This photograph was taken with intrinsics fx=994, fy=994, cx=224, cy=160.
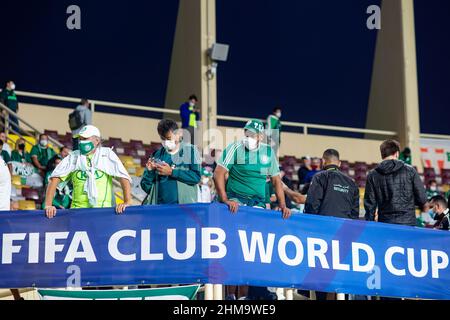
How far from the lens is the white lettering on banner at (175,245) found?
8.79 meters

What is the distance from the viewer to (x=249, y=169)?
30.6 ft

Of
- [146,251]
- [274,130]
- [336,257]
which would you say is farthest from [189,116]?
[146,251]

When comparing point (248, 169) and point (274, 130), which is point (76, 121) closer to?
point (274, 130)

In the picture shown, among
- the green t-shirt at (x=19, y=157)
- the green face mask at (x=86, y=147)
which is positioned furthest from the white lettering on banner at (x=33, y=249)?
the green t-shirt at (x=19, y=157)

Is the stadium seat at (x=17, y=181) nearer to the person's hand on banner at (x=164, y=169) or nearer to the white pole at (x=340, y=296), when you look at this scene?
the person's hand on banner at (x=164, y=169)

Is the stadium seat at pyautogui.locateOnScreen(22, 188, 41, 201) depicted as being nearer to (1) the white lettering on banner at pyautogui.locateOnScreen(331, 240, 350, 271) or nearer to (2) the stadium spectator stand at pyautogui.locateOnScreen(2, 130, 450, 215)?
(2) the stadium spectator stand at pyautogui.locateOnScreen(2, 130, 450, 215)

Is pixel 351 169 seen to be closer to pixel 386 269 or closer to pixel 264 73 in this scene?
pixel 264 73

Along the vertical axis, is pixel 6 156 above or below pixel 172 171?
above

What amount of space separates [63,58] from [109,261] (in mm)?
14551

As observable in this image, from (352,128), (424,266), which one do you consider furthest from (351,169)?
(424,266)

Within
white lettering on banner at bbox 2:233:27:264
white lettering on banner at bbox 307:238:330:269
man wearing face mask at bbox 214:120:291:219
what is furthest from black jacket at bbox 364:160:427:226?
white lettering on banner at bbox 2:233:27:264

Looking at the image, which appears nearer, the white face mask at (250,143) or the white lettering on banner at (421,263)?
the white face mask at (250,143)

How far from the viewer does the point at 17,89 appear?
22641mm

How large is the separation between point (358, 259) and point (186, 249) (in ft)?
5.61
